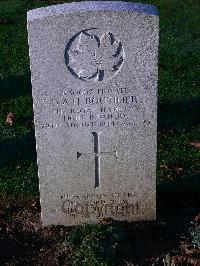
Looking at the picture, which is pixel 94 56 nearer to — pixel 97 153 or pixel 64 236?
pixel 97 153

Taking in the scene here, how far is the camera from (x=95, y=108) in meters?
4.66

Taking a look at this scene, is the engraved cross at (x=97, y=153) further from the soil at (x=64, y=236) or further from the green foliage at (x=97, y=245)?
the soil at (x=64, y=236)

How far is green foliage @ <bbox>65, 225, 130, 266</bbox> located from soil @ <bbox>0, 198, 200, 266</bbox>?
0.10 metres

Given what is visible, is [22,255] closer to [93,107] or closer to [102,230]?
[102,230]

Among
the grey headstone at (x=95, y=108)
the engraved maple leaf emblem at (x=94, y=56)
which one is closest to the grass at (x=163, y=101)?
the grey headstone at (x=95, y=108)

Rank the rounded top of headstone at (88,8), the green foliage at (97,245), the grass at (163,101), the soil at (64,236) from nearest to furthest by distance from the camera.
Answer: the rounded top of headstone at (88,8)
the green foliage at (97,245)
the soil at (64,236)
the grass at (163,101)

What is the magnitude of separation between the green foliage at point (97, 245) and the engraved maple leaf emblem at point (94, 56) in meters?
1.32

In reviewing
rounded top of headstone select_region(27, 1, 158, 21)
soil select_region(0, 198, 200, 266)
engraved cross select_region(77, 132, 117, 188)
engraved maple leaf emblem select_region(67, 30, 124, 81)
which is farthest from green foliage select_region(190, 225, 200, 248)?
rounded top of headstone select_region(27, 1, 158, 21)

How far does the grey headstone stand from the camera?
434 cm

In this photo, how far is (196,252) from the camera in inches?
187

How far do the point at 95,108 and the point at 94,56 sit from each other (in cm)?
45

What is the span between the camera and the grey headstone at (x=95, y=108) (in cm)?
434

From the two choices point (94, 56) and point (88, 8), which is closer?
point (88, 8)

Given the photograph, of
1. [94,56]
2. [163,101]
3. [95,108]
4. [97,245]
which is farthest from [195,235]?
[163,101]
